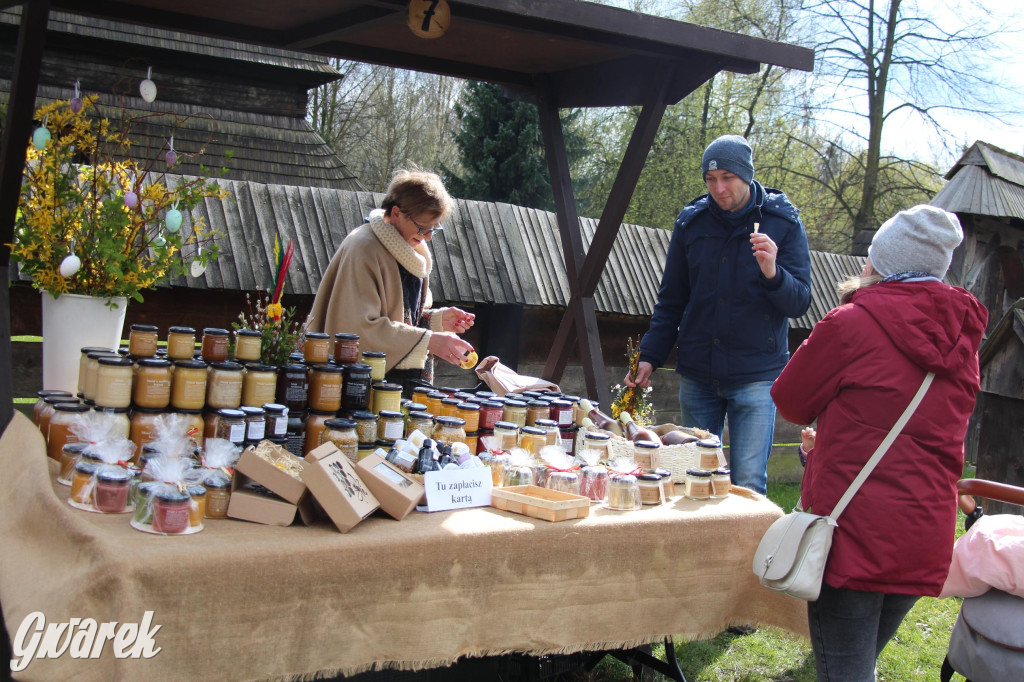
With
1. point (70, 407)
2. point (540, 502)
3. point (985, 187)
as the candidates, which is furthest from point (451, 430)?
point (985, 187)

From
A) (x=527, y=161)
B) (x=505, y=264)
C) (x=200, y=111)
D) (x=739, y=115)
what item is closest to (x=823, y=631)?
(x=505, y=264)

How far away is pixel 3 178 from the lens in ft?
10.00

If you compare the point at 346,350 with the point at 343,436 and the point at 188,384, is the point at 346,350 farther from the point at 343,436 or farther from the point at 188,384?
the point at 188,384

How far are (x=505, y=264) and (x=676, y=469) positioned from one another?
321 cm

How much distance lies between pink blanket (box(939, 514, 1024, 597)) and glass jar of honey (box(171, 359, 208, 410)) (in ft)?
8.05

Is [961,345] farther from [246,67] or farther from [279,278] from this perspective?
[246,67]

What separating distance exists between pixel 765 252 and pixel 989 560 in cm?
138

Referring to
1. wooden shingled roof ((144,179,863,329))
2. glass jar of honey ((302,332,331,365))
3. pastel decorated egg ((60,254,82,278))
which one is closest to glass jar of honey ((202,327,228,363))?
glass jar of honey ((302,332,331,365))

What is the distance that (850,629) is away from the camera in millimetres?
2391

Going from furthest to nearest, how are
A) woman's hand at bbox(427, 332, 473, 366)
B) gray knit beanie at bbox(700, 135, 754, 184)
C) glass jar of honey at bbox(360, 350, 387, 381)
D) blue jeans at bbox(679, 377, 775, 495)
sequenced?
blue jeans at bbox(679, 377, 775, 495)
gray knit beanie at bbox(700, 135, 754, 184)
woman's hand at bbox(427, 332, 473, 366)
glass jar of honey at bbox(360, 350, 387, 381)

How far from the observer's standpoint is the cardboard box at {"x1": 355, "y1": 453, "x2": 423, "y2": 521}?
7.79 feet

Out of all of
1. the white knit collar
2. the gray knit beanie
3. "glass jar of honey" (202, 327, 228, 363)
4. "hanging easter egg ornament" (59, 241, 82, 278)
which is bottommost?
"glass jar of honey" (202, 327, 228, 363)

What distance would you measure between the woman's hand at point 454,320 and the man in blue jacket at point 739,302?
1019 mm

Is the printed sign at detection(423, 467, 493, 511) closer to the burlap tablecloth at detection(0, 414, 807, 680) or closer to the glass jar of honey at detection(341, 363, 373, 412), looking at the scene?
the burlap tablecloth at detection(0, 414, 807, 680)
